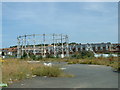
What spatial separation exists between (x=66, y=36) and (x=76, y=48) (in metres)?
38.4

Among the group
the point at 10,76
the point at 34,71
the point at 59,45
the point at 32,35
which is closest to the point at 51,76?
the point at 34,71

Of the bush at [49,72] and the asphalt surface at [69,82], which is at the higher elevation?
the bush at [49,72]

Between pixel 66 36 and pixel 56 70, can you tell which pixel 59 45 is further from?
pixel 56 70

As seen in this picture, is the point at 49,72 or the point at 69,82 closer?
the point at 69,82

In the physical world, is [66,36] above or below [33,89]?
above

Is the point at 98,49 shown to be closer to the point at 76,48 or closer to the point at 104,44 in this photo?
the point at 104,44

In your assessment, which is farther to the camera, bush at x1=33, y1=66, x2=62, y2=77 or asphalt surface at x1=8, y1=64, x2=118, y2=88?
bush at x1=33, y1=66, x2=62, y2=77

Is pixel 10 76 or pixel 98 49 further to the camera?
pixel 98 49

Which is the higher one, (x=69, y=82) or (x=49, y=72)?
(x=49, y=72)

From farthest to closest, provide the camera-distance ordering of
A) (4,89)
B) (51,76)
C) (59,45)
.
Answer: (59,45) → (51,76) → (4,89)

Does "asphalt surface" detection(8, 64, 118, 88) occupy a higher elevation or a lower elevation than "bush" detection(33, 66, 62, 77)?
lower

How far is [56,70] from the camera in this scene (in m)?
15.9

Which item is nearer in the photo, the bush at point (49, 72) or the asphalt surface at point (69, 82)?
the asphalt surface at point (69, 82)

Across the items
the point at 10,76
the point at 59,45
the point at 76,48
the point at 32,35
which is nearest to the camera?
the point at 10,76
